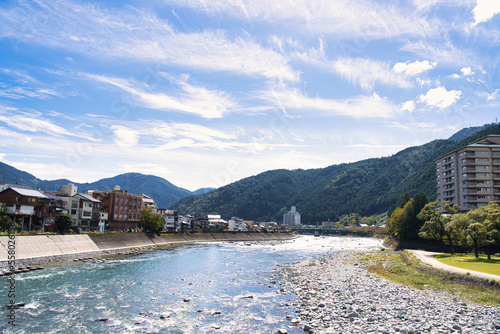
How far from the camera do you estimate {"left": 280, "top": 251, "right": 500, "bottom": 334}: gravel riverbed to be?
15445 millimetres

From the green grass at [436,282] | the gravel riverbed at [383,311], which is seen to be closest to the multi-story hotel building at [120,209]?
the gravel riverbed at [383,311]

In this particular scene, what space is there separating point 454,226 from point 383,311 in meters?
29.6

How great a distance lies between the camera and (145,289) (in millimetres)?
25062

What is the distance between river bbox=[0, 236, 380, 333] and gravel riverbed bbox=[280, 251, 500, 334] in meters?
1.53

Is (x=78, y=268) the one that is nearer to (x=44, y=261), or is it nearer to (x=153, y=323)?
(x=44, y=261)

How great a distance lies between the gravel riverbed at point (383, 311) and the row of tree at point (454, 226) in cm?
1691

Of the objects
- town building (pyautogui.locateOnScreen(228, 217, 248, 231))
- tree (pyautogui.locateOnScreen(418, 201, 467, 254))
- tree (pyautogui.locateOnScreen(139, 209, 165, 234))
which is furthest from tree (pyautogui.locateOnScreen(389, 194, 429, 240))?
town building (pyautogui.locateOnScreen(228, 217, 248, 231))

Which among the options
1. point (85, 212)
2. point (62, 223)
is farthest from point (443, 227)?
point (85, 212)

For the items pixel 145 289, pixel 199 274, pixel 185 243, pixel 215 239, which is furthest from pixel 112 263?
pixel 215 239

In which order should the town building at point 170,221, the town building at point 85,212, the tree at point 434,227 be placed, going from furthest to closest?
the town building at point 170,221, the town building at point 85,212, the tree at point 434,227

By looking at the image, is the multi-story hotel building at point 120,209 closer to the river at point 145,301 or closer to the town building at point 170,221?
the town building at point 170,221

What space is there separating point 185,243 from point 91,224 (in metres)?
22.5

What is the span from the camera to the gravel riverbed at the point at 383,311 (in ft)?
50.7

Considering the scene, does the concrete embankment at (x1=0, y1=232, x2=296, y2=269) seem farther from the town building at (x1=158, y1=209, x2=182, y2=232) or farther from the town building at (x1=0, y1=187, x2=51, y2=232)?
the town building at (x1=158, y1=209, x2=182, y2=232)
